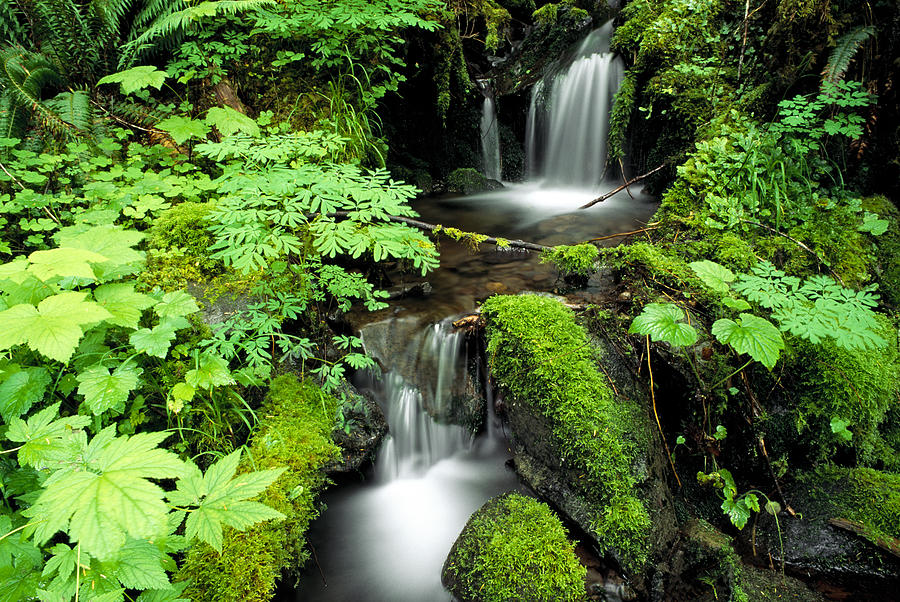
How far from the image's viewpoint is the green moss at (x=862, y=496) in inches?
94.9

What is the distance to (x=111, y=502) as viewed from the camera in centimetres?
116

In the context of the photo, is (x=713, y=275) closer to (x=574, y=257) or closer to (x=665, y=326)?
(x=665, y=326)

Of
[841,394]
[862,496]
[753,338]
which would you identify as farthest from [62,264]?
[862,496]

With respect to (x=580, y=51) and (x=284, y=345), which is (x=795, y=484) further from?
(x=580, y=51)

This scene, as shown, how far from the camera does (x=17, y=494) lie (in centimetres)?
170

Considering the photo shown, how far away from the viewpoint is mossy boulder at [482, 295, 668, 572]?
2.39 m

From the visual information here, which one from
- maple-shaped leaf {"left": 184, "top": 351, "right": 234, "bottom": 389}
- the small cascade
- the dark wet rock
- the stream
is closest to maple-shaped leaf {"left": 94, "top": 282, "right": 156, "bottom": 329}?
maple-shaped leaf {"left": 184, "top": 351, "right": 234, "bottom": 389}

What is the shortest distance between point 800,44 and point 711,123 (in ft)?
2.79

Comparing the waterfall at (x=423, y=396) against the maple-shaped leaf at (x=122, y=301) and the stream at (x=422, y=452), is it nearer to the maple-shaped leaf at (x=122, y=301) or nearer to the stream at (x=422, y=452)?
the stream at (x=422, y=452)

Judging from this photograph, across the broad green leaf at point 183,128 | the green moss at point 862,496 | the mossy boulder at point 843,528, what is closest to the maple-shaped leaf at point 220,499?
the broad green leaf at point 183,128

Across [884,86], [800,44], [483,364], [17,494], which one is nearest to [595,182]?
[800,44]

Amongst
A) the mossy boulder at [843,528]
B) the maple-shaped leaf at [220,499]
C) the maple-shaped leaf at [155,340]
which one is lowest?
the mossy boulder at [843,528]

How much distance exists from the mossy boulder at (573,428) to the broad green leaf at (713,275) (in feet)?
2.65

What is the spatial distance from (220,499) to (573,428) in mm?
1926
